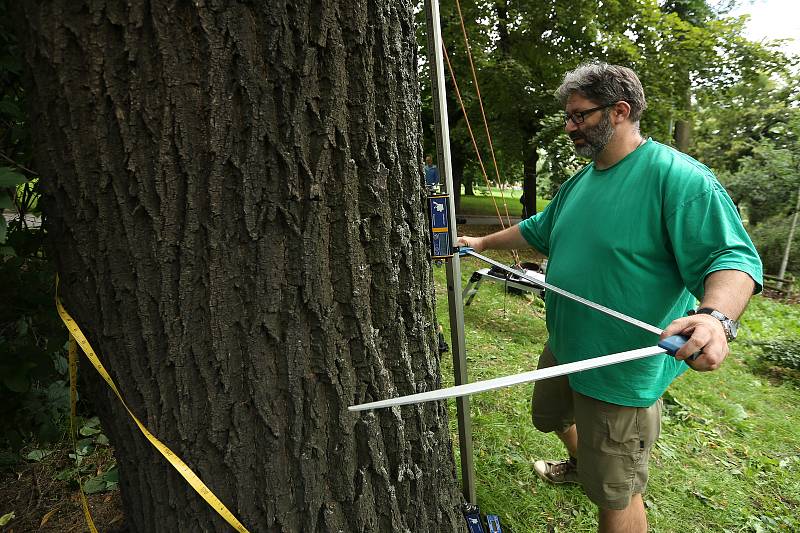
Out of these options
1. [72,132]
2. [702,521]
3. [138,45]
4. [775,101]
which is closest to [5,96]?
[72,132]

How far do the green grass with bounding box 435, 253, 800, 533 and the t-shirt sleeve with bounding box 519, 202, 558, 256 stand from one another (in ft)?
4.31

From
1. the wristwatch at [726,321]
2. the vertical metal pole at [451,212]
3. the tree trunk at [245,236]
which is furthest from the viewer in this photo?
the vertical metal pole at [451,212]

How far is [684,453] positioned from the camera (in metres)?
3.33

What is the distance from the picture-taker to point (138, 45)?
108cm

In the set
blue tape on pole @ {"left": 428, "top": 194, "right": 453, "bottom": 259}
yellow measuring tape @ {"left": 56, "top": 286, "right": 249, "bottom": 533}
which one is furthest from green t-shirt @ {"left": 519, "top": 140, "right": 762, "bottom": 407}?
yellow measuring tape @ {"left": 56, "top": 286, "right": 249, "bottom": 533}

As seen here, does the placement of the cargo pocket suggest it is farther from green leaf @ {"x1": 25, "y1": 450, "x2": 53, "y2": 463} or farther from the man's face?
green leaf @ {"x1": 25, "y1": 450, "x2": 53, "y2": 463}

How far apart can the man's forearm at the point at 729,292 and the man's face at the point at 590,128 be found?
29.5 inches

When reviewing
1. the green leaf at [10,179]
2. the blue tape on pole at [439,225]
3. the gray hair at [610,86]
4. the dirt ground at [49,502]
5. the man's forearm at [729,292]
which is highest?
the gray hair at [610,86]

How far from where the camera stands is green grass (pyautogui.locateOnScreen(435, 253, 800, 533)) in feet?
8.57

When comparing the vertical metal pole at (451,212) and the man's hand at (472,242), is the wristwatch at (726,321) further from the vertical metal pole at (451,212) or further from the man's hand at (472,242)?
the man's hand at (472,242)

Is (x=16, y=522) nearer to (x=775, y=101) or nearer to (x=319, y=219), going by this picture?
(x=319, y=219)

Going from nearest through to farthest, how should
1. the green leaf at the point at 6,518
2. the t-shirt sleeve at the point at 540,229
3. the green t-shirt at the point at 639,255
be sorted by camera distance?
the green t-shirt at the point at 639,255, the green leaf at the point at 6,518, the t-shirt sleeve at the point at 540,229

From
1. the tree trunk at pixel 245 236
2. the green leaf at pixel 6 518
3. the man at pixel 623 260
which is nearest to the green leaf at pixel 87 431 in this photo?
the green leaf at pixel 6 518

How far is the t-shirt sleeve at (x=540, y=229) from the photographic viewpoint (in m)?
2.56
